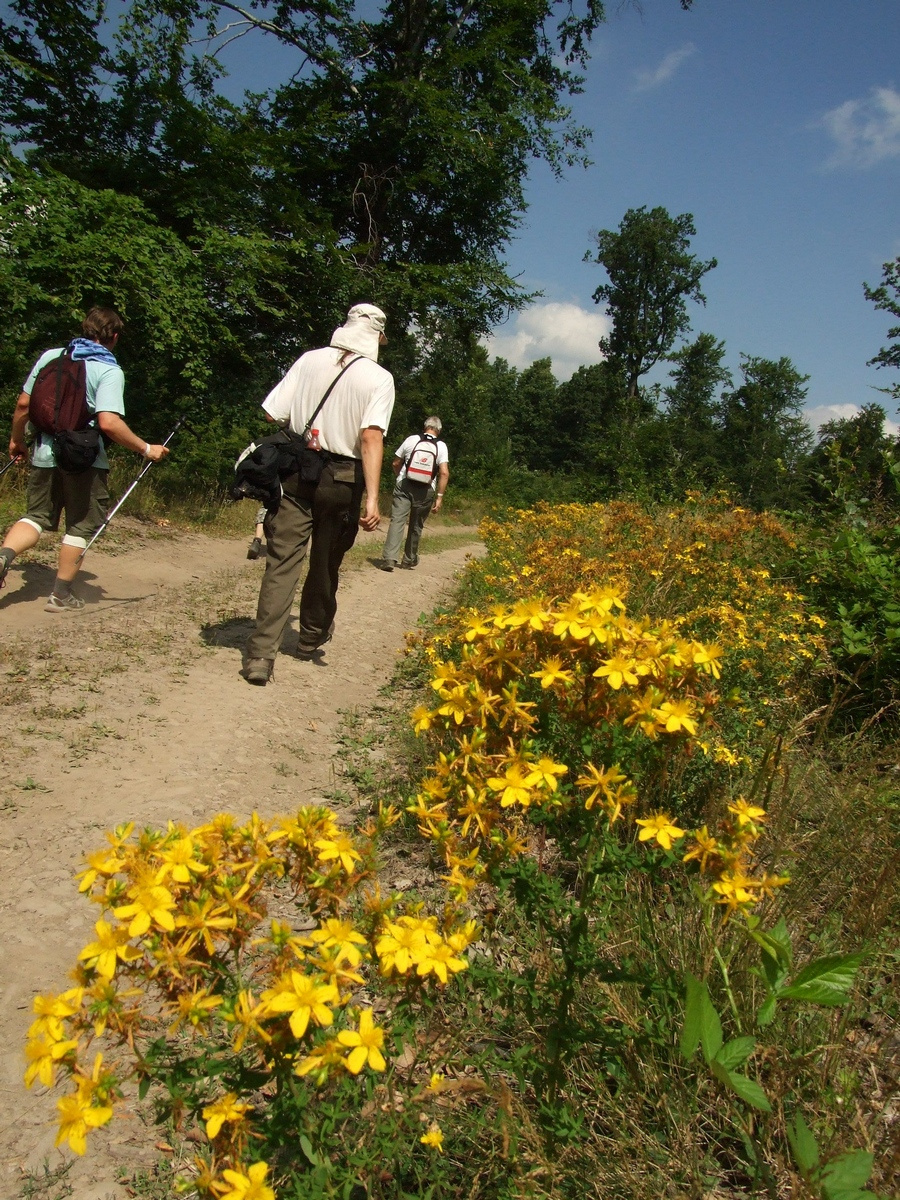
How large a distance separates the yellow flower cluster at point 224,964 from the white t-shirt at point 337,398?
3.75 meters

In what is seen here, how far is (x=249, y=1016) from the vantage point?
46.0 inches

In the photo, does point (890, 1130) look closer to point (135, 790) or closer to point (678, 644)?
point (678, 644)

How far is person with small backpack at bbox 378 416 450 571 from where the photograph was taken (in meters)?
9.71

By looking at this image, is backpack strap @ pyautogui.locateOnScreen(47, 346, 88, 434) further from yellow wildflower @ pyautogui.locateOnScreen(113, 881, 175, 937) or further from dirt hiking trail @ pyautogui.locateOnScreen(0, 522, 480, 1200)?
yellow wildflower @ pyautogui.locateOnScreen(113, 881, 175, 937)

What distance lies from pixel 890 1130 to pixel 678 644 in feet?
3.97

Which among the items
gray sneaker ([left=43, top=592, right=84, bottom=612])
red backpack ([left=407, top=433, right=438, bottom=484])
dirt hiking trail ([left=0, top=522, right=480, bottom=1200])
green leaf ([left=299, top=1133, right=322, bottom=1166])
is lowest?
dirt hiking trail ([left=0, top=522, right=480, bottom=1200])

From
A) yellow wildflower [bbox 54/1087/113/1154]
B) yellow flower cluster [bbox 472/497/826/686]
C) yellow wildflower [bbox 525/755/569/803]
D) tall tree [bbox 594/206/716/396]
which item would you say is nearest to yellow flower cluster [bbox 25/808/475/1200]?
yellow wildflower [bbox 54/1087/113/1154]

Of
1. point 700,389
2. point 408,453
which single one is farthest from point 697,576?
point 700,389

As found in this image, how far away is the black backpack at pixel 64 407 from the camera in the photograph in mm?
5102

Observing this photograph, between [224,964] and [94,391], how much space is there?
478 cm

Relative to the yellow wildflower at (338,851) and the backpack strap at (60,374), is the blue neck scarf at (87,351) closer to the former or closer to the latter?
the backpack strap at (60,374)

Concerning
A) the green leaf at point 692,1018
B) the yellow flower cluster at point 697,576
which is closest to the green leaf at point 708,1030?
the green leaf at point 692,1018

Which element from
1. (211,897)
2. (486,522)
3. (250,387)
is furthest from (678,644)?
(250,387)

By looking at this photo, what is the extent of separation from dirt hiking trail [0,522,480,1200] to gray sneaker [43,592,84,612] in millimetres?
72
